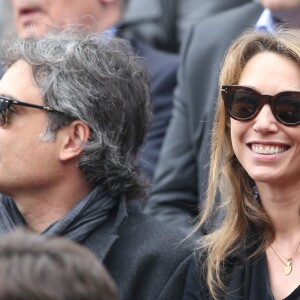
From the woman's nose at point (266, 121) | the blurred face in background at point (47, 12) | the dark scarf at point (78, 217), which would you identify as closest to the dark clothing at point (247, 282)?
the woman's nose at point (266, 121)

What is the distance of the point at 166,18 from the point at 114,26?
0.34m

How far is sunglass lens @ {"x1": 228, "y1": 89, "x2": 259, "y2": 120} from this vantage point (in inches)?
131

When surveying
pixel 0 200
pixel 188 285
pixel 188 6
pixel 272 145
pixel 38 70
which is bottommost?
pixel 188 285

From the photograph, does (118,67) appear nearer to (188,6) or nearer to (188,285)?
(188,285)

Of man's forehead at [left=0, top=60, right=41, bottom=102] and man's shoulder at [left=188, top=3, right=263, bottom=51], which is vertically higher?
man's shoulder at [left=188, top=3, right=263, bottom=51]

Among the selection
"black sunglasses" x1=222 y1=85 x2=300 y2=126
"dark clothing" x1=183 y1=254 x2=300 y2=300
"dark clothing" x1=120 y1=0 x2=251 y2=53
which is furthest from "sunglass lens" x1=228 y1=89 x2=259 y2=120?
"dark clothing" x1=120 y1=0 x2=251 y2=53

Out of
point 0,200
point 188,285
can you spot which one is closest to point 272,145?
point 188,285

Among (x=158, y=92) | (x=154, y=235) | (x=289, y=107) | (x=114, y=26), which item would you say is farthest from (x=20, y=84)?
(x=114, y=26)

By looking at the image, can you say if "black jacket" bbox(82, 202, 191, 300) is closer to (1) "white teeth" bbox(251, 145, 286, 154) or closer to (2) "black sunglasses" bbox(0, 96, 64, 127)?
(2) "black sunglasses" bbox(0, 96, 64, 127)

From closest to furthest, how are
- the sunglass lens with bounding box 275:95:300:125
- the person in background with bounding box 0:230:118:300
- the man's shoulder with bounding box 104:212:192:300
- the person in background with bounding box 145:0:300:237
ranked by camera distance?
the person in background with bounding box 0:230:118:300 < the sunglass lens with bounding box 275:95:300:125 < the man's shoulder with bounding box 104:212:192:300 < the person in background with bounding box 145:0:300:237

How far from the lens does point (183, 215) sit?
4.65 m

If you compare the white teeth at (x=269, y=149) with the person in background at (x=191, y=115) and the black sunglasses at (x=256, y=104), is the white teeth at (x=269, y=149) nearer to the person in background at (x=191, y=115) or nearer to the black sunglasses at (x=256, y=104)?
Answer: the black sunglasses at (x=256, y=104)

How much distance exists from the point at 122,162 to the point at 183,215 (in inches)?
26.5

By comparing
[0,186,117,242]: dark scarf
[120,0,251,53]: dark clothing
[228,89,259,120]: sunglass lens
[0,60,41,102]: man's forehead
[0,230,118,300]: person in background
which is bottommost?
[0,186,117,242]: dark scarf
